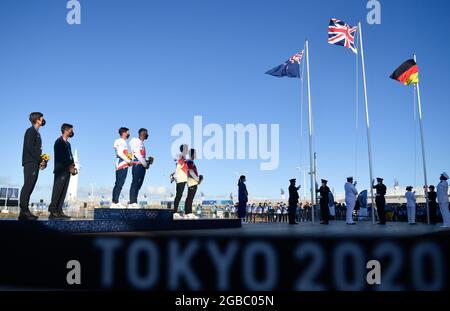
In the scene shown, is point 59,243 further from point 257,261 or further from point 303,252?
point 303,252

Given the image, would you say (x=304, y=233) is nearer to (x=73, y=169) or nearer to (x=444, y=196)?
(x=73, y=169)

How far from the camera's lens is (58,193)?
7586 millimetres

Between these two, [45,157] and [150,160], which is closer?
[45,157]

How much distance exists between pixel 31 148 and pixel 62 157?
0.90 m

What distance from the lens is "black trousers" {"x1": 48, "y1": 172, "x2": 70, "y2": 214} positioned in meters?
7.55

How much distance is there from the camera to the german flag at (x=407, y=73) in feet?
62.1

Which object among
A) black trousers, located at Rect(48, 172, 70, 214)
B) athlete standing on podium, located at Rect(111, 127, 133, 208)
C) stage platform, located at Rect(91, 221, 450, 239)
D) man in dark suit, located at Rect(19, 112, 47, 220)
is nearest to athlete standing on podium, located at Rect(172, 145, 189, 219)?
athlete standing on podium, located at Rect(111, 127, 133, 208)

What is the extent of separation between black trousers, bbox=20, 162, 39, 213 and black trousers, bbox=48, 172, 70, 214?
0.74 m

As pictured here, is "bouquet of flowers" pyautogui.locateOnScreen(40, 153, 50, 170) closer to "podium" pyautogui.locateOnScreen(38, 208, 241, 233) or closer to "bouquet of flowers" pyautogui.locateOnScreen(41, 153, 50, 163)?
"bouquet of flowers" pyautogui.locateOnScreen(41, 153, 50, 163)

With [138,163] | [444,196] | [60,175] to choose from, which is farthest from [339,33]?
[60,175]

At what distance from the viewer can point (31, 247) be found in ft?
16.4

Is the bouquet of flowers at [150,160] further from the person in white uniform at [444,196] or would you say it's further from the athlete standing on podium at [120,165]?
the person in white uniform at [444,196]

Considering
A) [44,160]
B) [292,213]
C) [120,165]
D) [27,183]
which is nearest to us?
[27,183]

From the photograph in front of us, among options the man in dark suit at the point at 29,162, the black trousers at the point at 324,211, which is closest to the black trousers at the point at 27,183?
the man in dark suit at the point at 29,162
